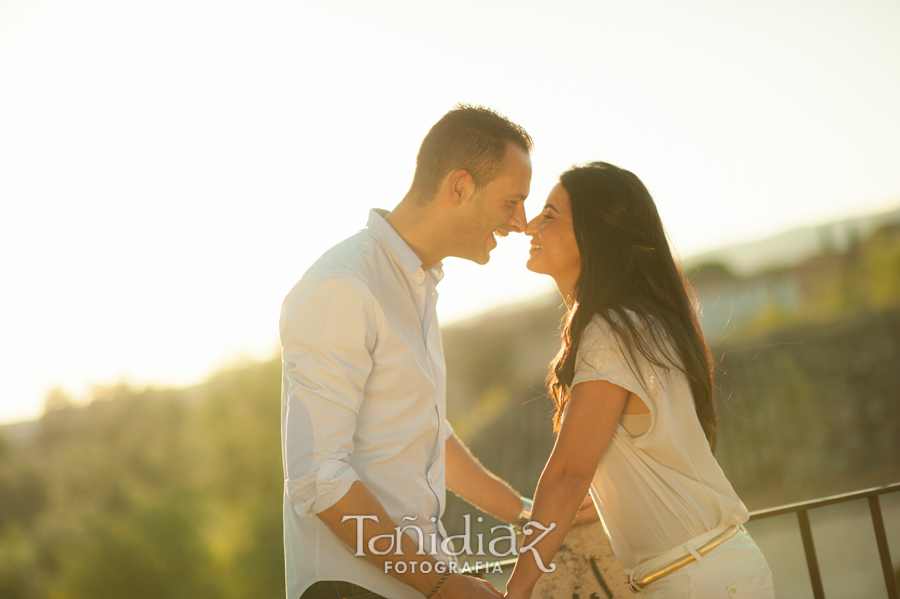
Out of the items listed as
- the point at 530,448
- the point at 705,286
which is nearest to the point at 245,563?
the point at 530,448

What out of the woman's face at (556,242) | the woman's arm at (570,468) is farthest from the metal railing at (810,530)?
the woman's face at (556,242)

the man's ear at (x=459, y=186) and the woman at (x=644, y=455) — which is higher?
the man's ear at (x=459, y=186)

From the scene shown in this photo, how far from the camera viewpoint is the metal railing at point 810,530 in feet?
7.75

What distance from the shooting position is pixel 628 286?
2.06m

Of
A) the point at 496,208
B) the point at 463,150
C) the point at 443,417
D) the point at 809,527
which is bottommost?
the point at 809,527

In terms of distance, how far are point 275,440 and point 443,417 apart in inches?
1646

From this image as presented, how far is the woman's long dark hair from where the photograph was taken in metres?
1.93

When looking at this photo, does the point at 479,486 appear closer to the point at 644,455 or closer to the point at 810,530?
the point at 644,455

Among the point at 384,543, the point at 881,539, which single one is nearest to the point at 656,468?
the point at 384,543

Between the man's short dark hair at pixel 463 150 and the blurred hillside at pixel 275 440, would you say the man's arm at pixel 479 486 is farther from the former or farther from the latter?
the blurred hillside at pixel 275 440

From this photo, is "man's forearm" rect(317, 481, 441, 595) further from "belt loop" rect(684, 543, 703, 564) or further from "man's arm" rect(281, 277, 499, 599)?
"belt loop" rect(684, 543, 703, 564)

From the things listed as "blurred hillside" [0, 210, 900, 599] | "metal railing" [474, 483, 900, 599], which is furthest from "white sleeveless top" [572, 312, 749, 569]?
"blurred hillside" [0, 210, 900, 599]

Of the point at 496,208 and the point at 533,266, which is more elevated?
the point at 496,208

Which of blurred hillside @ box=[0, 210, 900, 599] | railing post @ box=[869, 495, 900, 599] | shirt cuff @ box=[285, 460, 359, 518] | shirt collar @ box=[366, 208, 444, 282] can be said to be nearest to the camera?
shirt cuff @ box=[285, 460, 359, 518]
